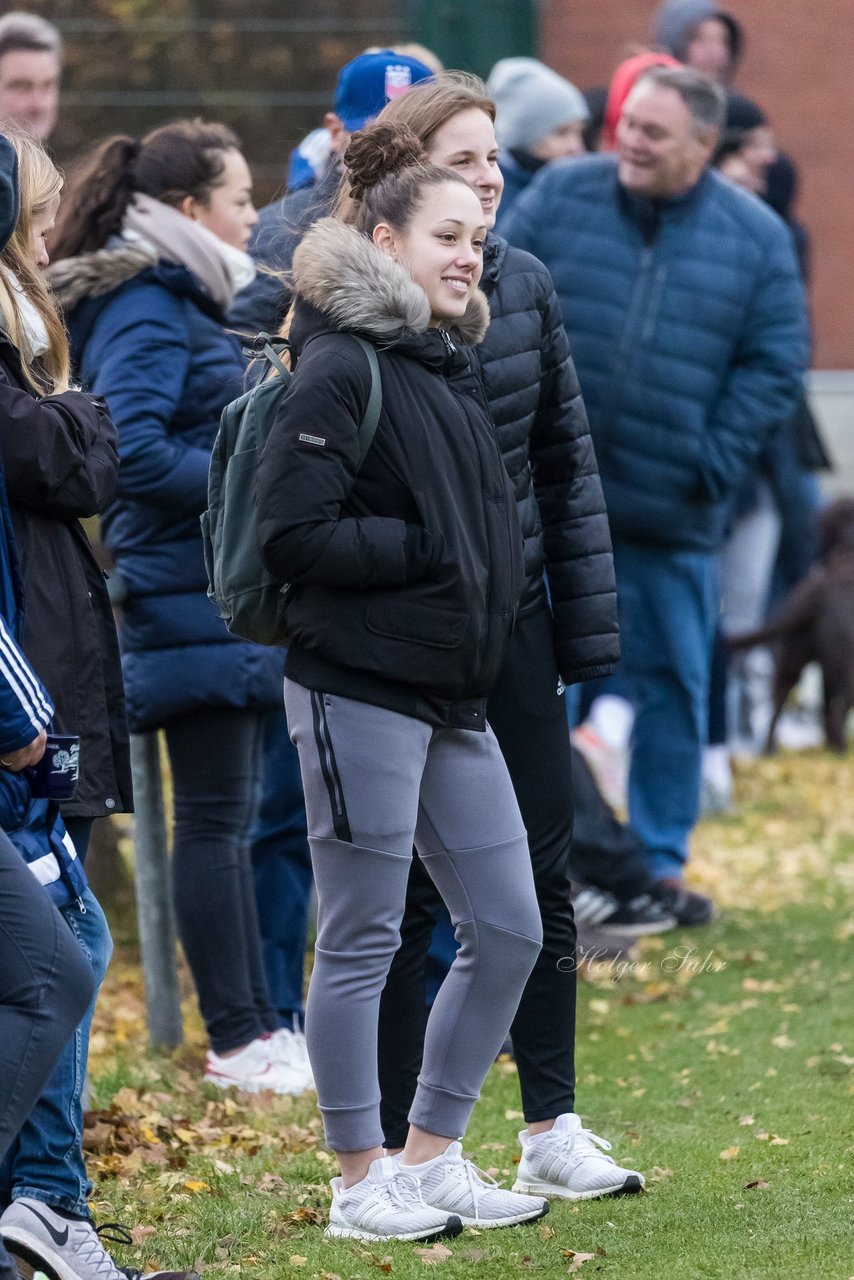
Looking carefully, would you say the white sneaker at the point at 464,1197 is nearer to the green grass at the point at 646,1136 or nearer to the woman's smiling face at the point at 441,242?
the green grass at the point at 646,1136

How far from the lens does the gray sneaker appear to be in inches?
133

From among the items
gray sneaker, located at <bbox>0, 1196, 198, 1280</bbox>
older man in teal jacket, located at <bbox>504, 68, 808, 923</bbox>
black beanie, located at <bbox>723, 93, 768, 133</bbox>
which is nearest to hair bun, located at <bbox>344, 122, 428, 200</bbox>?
gray sneaker, located at <bbox>0, 1196, 198, 1280</bbox>

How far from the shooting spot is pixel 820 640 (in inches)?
419

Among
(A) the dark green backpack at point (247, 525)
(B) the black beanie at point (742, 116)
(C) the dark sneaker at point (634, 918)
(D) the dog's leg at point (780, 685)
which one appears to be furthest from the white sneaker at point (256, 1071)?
(B) the black beanie at point (742, 116)

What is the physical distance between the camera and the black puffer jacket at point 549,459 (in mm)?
4066

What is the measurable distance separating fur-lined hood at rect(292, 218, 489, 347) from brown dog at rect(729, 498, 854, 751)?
709 cm

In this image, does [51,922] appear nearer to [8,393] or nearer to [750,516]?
[8,393]

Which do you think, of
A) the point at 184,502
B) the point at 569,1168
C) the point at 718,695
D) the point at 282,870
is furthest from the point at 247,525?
the point at 718,695

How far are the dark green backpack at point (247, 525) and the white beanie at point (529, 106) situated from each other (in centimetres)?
445

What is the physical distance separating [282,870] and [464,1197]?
1866 millimetres

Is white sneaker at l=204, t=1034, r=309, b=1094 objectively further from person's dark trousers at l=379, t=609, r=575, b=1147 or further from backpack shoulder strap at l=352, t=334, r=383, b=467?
backpack shoulder strap at l=352, t=334, r=383, b=467

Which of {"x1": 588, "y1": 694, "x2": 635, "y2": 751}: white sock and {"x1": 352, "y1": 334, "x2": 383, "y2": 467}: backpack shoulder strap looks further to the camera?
{"x1": 588, "y1": 694, "x2": 635, "y2": 751}: white sock

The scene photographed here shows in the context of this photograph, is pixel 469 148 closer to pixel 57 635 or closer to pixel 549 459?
pixel 549 459

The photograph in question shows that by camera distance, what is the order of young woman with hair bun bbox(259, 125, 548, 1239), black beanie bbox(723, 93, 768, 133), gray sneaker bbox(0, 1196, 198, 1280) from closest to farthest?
gray sneaker bbox(0, 1196, 198, 1280) < young woman with hair bun bbox(259, 125, 548, 1239) < black beanie bbox(723, 93, 768, 133)
